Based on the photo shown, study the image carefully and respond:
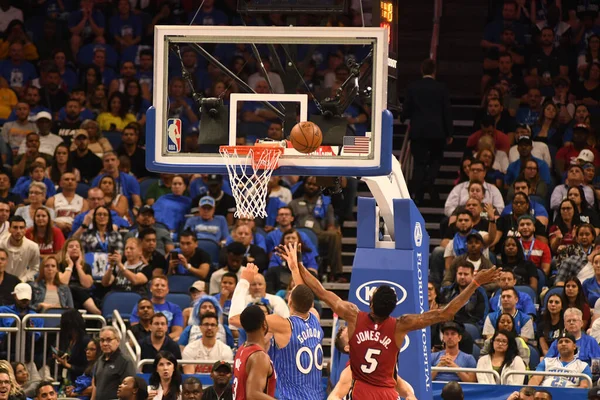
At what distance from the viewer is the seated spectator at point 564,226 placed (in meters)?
15.7

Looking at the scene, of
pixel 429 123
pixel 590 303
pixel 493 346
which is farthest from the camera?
pixel 429 123

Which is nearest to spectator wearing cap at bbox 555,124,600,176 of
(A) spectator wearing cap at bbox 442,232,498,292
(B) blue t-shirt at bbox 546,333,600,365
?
(A) spectator wearing cap at bbox 442,232,498,292

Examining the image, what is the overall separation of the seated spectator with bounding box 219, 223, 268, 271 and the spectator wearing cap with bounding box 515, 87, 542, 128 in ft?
16.5

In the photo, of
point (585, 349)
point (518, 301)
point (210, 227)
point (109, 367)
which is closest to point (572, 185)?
point (518, 301)

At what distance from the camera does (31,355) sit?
549 inches

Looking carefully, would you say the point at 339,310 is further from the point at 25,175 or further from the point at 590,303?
the point at 25,175

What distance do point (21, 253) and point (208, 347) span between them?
2.81 m

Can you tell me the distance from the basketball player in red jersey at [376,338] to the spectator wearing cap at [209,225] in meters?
6.24

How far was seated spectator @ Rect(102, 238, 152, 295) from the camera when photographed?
15.2m

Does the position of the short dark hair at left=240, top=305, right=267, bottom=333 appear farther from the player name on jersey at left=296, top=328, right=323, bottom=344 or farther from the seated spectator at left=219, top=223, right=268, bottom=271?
the seated spectator at left=219, top=223, right=268, bottom=271

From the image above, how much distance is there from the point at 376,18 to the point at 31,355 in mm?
5484

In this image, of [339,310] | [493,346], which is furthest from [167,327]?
[339,310]

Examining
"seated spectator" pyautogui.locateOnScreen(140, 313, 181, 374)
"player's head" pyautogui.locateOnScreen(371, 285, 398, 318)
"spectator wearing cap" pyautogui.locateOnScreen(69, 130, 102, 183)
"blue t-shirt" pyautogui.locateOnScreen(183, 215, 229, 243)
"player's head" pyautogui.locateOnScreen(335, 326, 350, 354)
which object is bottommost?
"seated spectator" pyautogui.locateOnScreen(140, 313, 181, 374)

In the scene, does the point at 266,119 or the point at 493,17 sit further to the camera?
the point at 493,17
